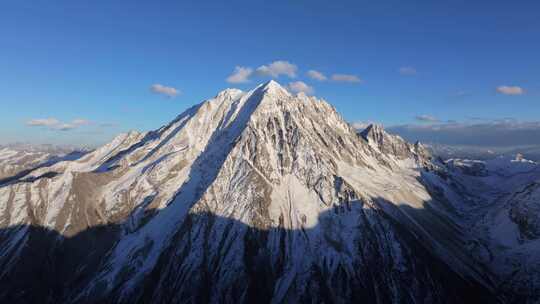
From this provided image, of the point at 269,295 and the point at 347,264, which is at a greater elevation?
the point at 347,264

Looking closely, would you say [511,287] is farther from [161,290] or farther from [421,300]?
[161,290]

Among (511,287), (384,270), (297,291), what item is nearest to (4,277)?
(297,291)

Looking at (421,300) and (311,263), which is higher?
(311,263)

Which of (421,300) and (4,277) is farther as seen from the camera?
(4,277)

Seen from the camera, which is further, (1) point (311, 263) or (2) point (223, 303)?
(1) point (311, 263)

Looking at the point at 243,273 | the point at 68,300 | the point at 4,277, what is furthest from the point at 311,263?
the point at 4,277

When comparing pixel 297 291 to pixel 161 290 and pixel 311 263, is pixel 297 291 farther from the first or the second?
pixel 161 290

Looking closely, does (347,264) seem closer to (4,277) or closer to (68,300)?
(68,300)
